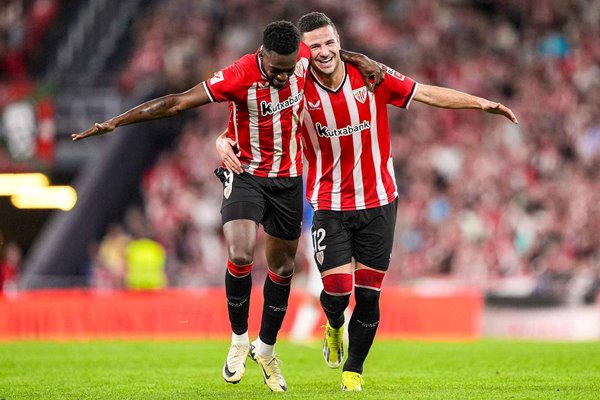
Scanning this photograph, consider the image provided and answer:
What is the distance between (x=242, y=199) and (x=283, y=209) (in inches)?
13.9

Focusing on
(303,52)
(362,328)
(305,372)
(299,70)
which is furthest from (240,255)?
(305,372)

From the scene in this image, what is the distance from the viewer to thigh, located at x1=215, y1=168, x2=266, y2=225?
8578mm

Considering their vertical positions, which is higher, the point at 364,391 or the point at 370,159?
the point at 370,159

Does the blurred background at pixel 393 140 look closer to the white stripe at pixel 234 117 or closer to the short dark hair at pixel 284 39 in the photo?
the white stripe at pixel 234 117

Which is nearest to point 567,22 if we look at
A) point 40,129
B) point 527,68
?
point 527,68

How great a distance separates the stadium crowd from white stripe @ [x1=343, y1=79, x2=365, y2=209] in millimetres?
9453

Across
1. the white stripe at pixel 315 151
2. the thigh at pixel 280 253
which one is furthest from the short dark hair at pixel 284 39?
the thigh at pixel 280 253

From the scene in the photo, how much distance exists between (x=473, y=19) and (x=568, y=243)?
5.73m

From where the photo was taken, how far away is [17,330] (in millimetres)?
18203

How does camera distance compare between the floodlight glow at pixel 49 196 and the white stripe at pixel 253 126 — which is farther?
the floodlight glow at pixel 49 196

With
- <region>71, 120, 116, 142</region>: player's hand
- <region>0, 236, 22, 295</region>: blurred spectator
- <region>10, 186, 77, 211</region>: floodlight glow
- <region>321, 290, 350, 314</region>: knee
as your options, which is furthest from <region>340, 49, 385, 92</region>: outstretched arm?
<region>10, 186, 77, 211</region>: floodlight glow

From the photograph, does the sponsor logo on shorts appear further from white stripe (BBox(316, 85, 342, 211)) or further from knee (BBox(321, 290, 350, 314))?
knee (BBox(321, 290, 350, 314))

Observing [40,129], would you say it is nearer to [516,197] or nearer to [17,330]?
[17,330]

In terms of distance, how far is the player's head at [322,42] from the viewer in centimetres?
857
